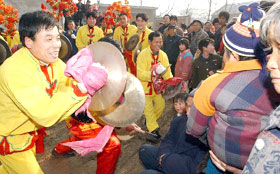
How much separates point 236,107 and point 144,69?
3.27 meters

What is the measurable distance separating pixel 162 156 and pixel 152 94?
90.9 inches

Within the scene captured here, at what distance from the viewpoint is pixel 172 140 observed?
2.61m

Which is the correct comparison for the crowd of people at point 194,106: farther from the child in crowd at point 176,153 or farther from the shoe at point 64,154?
the shoe at point 64,154

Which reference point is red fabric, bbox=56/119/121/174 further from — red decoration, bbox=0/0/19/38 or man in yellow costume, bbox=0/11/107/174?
red decoration, bbox=0/0/19/38

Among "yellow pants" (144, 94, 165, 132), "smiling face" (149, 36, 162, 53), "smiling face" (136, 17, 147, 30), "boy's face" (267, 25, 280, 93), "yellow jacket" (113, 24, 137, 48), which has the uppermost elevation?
"boy's face" (267, 25, 280, 93)

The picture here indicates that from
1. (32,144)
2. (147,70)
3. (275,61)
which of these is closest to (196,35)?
(147,70)

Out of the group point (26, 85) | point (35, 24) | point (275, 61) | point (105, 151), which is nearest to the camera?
point (275, 61)

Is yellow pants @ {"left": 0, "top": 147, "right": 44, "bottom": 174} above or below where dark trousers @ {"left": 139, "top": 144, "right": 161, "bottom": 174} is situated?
above

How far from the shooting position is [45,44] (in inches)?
86.1

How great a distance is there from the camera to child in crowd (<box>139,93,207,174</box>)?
7.31 ft

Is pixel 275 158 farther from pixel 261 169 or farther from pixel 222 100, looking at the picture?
pixel 222 100

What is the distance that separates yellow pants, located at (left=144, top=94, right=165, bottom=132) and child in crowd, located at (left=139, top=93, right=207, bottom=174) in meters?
1.79

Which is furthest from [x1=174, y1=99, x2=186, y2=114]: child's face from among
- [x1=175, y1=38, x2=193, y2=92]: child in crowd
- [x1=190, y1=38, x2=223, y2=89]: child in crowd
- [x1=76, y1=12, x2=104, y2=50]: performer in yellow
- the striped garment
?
[x1=76, y1=12, x2=104, y2=50]: performer in yellow

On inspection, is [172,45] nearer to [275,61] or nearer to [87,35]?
[87,35]
